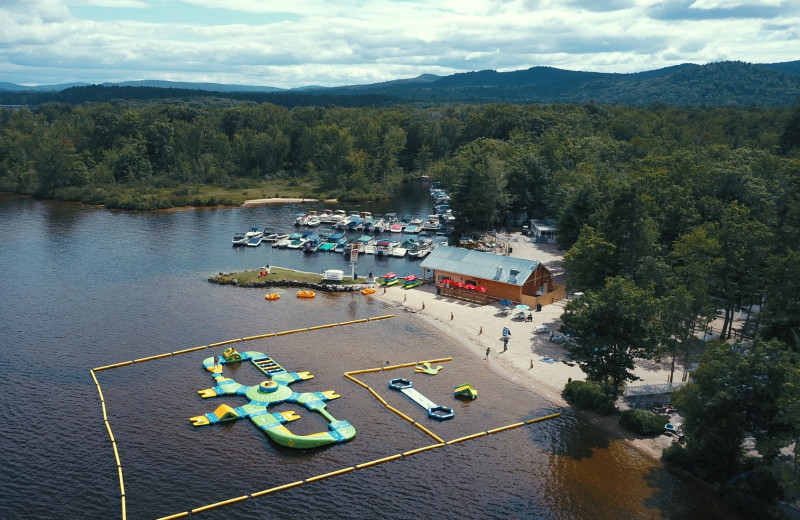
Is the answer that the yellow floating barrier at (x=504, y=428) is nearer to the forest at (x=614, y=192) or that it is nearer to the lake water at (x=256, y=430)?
the lake water at (x=256, y=430)

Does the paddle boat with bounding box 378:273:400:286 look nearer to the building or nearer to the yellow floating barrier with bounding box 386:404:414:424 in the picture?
the building

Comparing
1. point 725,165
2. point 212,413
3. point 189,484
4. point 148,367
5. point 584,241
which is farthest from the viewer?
point 725,165

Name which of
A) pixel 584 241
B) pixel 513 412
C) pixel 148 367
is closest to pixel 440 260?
pixel 584 241

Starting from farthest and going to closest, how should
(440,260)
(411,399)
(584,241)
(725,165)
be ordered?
(725,165) → (440,260) → (584,241) → (411,399)

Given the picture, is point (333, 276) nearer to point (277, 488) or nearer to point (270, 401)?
point (270, 401)

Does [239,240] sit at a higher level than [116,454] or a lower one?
higher

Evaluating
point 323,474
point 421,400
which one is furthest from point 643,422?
point 323,474

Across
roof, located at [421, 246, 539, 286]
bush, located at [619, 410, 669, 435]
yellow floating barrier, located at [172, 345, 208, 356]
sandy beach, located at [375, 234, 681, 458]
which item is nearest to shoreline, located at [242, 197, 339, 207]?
roof, located at [421, 246, 539, 286]

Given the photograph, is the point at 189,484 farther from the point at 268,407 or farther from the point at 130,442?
the point at 268,407

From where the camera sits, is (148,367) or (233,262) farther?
(233,262)
